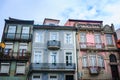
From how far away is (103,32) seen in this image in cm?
3066

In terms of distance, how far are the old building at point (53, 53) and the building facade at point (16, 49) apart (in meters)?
1.08

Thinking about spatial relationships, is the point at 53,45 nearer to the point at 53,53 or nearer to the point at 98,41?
the point at 53,53

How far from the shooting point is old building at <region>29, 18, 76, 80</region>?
88.1 feet

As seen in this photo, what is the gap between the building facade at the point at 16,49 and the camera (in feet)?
88.8

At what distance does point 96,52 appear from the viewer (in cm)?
2897

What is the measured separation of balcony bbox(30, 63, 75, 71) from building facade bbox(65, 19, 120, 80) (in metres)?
1.44

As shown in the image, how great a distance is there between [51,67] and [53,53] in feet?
8.05

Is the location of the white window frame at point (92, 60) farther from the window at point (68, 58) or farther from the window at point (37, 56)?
the window at point (37, 56)

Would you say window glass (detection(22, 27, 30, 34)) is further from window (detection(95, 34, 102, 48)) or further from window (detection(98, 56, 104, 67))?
window (detection(98, 56, 104, 67))

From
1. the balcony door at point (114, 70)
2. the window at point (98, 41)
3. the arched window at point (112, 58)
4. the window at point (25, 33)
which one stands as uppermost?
the window at point (25, 33)

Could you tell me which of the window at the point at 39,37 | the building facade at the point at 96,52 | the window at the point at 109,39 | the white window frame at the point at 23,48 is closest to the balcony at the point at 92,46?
the building facade at the point at 96,52

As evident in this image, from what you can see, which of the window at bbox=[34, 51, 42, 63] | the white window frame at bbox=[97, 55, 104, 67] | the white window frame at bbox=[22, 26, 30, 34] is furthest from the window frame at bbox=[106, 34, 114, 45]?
the white window frame at bbox=[22, 26, 30, 34]

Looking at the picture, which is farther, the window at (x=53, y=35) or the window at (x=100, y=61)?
the window at (x=53, y=35)

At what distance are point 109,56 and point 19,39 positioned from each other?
14339 mm
